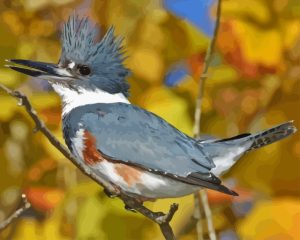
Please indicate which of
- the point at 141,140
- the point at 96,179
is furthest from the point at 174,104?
the point at 96,179

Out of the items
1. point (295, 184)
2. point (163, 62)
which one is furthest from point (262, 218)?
point (163, 62)

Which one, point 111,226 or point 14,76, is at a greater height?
point 14,76

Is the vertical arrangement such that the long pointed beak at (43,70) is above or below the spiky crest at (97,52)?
below

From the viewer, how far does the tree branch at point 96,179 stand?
16.3 inches

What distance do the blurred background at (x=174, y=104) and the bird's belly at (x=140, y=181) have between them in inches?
2.2

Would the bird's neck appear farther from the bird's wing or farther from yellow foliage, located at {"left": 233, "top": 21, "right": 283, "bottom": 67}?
yellow foliage, located at {"left": 233, "top": 21, "right": 283, "bottom": 67}

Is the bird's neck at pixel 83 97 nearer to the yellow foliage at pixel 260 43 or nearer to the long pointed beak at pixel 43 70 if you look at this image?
the long pointed beak at pixel 43 70

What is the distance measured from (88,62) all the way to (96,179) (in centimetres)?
18

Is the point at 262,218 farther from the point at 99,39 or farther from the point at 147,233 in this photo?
the point at 99,39

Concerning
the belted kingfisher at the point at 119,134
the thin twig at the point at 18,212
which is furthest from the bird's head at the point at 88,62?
the thin twig at the point at 18,212

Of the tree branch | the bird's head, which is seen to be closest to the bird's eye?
the bird's head

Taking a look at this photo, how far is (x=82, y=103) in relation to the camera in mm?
653

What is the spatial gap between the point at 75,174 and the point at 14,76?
11 cm

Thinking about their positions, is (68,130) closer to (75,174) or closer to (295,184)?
(75,174)
